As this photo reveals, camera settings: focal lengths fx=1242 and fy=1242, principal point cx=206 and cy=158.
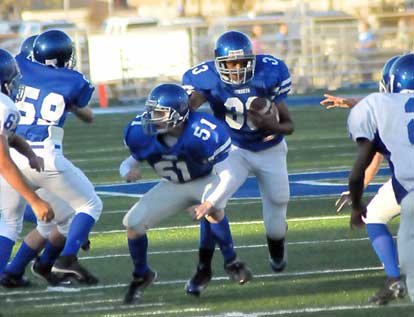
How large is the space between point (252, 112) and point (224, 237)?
33.6 inches

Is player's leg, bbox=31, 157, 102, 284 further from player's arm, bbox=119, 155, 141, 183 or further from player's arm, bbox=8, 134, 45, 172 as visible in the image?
player's arm, bbox=119, 155, 141, 183

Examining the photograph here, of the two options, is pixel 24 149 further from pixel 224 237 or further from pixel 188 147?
pixel 224 237

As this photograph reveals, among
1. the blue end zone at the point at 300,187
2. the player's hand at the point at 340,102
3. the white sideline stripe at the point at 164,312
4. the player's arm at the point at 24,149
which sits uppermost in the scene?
the player's hand at the point at 340,102

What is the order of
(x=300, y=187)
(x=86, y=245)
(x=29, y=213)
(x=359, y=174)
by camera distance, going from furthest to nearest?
(x=300, y=187) < (x=29, y=213) < (x=86, y=245) < (x=359, y=174)

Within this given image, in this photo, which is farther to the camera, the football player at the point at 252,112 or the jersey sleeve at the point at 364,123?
the football player at the point at 252,112

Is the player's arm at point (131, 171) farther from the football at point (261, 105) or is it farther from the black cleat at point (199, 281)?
the football at point (261, 105)

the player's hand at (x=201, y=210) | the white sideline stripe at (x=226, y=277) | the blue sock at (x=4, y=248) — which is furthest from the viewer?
the white sideline stripe at (x=226, y=277)

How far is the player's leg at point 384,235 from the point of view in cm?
646

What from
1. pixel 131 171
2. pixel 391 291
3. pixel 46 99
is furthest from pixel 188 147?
pixel 391 291

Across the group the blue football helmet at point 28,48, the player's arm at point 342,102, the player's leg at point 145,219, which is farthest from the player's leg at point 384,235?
the blue football helmet at point 28,48

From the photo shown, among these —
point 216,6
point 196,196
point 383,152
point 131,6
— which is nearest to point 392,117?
point 383,152

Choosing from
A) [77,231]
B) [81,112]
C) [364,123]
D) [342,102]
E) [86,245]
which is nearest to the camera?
[364,123]

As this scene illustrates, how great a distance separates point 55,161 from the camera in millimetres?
7324

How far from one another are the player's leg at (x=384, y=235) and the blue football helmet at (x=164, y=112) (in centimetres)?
114
